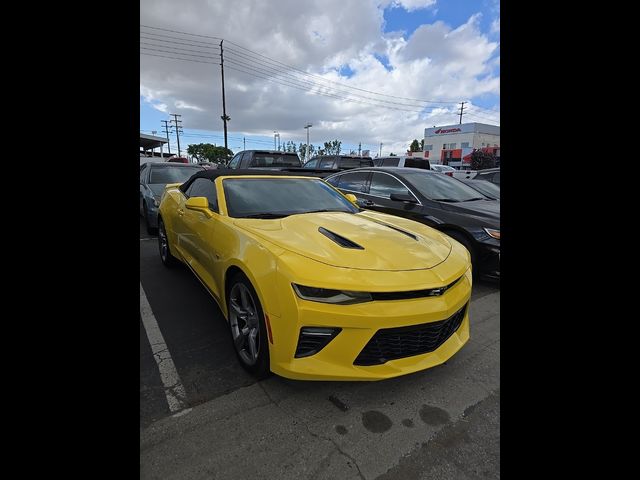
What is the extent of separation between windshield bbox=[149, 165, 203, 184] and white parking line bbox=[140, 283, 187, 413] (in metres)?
5.12

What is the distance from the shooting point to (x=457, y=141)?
51.9 meters

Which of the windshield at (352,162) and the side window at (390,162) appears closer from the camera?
the windshield at (352,162)

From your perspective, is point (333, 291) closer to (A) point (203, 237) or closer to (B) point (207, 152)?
(A) point (203, 237)

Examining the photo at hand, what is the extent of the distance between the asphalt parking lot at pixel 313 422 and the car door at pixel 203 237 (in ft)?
2.16

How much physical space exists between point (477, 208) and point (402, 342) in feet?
10.3

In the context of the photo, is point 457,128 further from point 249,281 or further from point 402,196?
point 249,281

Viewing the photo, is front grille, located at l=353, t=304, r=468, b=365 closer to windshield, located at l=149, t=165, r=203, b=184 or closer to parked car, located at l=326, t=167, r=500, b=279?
parked car, located at l=326, t=167, r=500, b=279

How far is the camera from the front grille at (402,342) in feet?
6.39

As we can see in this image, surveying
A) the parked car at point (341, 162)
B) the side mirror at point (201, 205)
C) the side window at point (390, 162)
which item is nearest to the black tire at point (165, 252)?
the side mirror at point (201, 205)

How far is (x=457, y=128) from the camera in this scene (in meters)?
52.6

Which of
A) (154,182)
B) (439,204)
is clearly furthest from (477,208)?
(154,182)

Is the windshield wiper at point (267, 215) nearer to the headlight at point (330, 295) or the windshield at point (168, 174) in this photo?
the headlight at point (330, 295)
